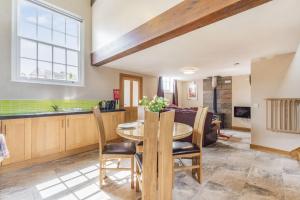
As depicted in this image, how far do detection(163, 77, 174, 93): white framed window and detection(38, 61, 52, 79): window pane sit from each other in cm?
482

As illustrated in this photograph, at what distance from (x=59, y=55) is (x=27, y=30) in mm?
713

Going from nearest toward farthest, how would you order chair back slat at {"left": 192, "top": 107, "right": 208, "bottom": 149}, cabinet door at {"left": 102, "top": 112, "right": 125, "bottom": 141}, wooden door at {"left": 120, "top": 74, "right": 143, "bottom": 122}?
chair back slat at {"left": 192, "top": 107, "right": 208, "bottom": 149}
cabinet door at {"left": 102, "top": 112, "right": 125, "bottom": 141}
wooden door at {"left": 120, "top": 74, "right": 143, "bottom": 122}

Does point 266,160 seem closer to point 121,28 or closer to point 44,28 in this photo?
point 121,28

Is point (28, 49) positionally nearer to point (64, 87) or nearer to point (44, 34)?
point (44, 34)

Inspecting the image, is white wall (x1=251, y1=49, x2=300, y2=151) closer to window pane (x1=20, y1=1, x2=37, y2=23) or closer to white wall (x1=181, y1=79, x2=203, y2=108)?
white wall (x1=181, y1=79, x2=203, y2=108)

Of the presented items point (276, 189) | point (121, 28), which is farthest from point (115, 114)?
point (276, 189)

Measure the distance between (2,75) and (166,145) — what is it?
10.8 ft

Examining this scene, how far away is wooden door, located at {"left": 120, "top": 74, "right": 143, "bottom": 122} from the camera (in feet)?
16.9

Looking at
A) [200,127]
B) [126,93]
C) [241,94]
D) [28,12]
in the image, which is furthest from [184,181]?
[241,94]

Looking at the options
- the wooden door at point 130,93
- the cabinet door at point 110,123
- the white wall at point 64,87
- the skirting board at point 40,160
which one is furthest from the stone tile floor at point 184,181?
the wooden door at point 130,93

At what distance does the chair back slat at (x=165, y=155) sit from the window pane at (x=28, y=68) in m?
3.20

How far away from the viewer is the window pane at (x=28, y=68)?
3105 mm

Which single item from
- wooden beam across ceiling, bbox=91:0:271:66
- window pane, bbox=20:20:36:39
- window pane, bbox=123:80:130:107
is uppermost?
window pane, bbox=20:20:36:39

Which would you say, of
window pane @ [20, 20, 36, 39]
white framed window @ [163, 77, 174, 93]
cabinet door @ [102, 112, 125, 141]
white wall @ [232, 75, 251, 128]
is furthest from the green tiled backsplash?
white wall @ [232, 75, 251, 128]
